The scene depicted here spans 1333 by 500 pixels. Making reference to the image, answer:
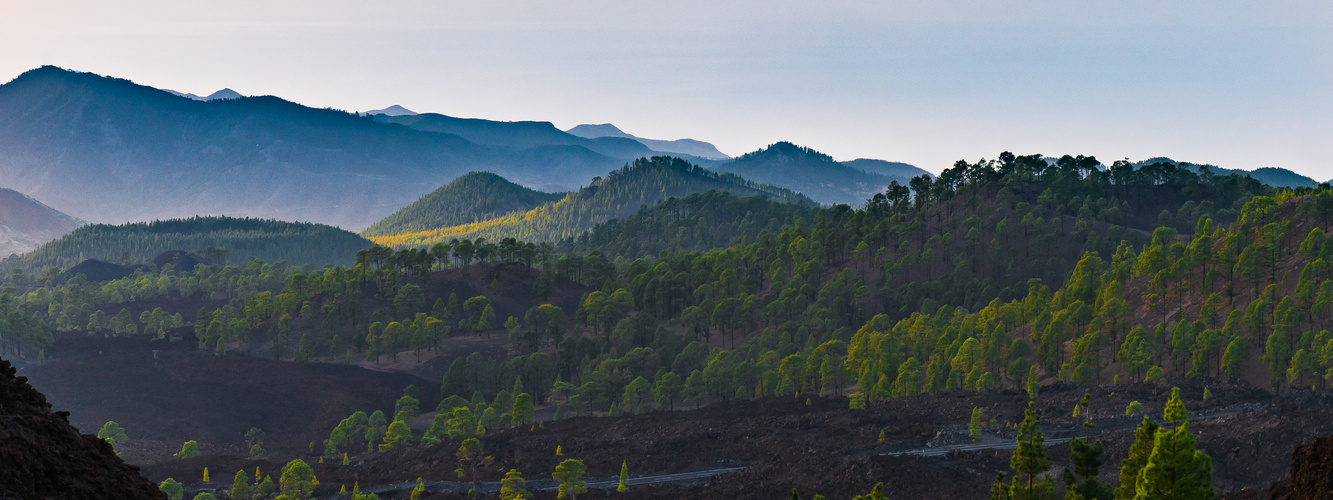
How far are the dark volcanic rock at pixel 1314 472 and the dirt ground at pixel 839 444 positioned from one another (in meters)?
50.0

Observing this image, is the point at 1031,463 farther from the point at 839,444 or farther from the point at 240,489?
the point at 240,489

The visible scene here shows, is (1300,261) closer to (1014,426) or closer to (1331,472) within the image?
(1014,426)

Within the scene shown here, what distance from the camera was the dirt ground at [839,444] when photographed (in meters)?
100

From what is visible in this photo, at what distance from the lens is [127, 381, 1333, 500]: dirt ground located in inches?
3944

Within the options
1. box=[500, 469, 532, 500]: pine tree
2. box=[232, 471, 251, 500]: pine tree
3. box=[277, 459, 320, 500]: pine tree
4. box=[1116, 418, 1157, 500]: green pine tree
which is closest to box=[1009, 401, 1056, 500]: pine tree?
box=[1116, 418, 1157, 500]: green pine tree

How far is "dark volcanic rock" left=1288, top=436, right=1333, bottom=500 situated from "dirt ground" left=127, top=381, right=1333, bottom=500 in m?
50.0

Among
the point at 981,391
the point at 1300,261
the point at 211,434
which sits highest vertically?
the point at 1300,261

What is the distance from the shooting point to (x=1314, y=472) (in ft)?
142

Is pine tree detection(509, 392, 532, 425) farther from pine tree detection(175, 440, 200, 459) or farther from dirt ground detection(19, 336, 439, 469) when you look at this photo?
pine tree detection(175, 440, 200, 459)

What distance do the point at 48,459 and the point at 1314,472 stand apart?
43.7 m

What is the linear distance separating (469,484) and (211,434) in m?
70.5

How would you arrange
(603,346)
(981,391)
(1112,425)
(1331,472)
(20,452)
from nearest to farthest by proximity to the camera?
(20,452), (1331,472), (1112,425), (981,391), (603,346)

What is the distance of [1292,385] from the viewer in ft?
413

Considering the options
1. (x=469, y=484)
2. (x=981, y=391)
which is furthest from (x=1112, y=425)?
(x=469, y=484)
